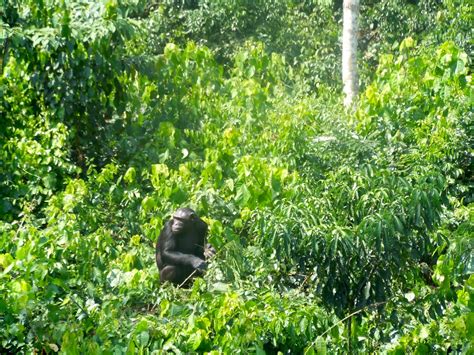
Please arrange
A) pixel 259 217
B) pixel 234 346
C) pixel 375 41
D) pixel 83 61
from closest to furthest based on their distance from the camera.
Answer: pixel 234 346 < pixel 259 217 < pixel 83 61 < pixel 375 41

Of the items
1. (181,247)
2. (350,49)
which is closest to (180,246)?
(181,247)

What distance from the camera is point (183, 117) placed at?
11.1m

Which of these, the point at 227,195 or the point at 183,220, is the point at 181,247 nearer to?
the point at 183,220

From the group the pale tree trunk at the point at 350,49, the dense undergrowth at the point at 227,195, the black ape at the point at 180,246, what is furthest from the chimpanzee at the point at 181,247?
→ the pale tree trunk at the point at 350,49

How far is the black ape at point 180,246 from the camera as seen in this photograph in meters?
8.55

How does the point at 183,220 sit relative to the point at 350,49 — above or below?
below

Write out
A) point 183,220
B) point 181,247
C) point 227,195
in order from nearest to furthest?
point 183,220 < point 181,247 < point 227,195

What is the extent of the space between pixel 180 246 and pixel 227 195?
102 cm

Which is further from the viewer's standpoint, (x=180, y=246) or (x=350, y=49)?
(x=350, y=49)

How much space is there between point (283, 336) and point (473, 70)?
5.21 meters

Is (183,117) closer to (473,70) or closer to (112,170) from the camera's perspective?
(112,170)

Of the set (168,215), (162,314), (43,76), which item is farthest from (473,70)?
(162,314)

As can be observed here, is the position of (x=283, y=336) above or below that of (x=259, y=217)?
below

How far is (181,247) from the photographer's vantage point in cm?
871
